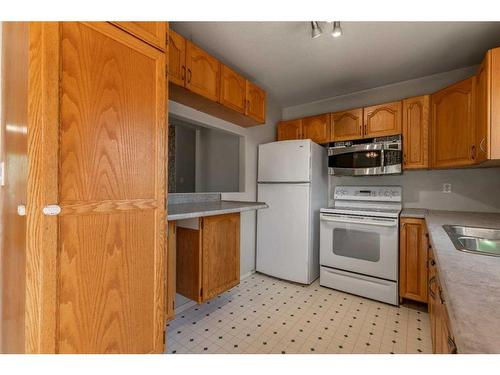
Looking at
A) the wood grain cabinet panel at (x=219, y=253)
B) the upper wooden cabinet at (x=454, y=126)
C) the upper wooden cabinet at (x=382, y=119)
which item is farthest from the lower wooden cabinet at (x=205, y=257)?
the upper wooden cabinet at (x=454, y=126)

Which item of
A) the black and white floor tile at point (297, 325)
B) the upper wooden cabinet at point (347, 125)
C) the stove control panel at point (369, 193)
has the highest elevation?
the upper wooden cabinet at point (347, 125)

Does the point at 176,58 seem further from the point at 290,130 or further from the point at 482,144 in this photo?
the point at 482,144

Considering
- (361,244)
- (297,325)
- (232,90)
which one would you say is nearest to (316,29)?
(232,90)

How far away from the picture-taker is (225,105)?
1992 millimetres

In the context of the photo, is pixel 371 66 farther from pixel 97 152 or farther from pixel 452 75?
pixel 97 152

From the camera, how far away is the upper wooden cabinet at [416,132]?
7.42 ft

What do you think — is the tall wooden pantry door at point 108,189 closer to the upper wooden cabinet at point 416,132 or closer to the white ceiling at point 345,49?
the white ceiling at point 345,49

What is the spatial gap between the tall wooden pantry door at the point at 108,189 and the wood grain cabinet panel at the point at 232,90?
824mm

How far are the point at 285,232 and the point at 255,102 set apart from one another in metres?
1.47

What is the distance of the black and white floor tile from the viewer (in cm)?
160

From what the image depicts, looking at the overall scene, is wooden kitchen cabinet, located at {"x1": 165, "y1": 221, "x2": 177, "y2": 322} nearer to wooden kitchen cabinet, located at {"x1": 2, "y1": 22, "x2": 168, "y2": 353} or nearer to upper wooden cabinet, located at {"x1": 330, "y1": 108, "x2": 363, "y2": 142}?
wooden kitchen cabinet, located at {"x1": 2, "y1": 22, "x2": 168, "y2": 353}

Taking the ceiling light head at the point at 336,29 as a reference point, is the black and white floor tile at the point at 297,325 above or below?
below

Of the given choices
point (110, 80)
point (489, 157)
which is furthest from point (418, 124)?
point (110, 80)
